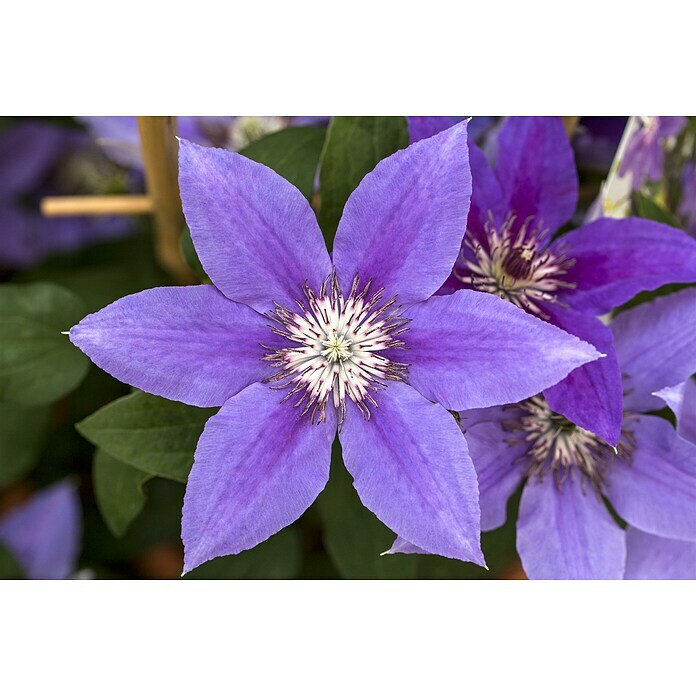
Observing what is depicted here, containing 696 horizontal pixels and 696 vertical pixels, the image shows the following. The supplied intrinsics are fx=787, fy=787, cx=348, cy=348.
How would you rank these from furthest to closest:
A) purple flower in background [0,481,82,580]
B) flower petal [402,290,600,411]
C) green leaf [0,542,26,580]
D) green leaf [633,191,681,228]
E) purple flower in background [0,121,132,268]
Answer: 1. purple flower in background [0,121,132,268]
2. purple flower in background [0,481,82,580]
3. green leaf [0,542,26,580]
4. green leaf [633,191,681,228]
5. flower petal [402,290,600,411]

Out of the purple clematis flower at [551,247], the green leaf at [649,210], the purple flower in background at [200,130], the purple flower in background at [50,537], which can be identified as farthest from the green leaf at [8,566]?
the green leaf at [649,210]

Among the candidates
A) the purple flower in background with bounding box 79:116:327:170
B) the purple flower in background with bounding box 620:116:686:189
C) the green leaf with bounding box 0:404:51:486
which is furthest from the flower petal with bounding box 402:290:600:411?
the green leaf with bounding box 0:404:51:486

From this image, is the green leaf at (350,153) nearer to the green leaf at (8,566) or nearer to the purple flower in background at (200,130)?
the purple flower in background at (200,130)

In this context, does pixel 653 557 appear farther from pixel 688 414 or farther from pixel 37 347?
pixel 37 347

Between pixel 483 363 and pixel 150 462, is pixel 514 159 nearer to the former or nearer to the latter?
pixel 483 363

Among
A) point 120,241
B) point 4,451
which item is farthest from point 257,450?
point 120,241

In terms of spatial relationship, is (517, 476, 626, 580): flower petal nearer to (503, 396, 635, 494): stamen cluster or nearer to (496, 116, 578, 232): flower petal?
(503, 396, 635, 494): stamen cluster
